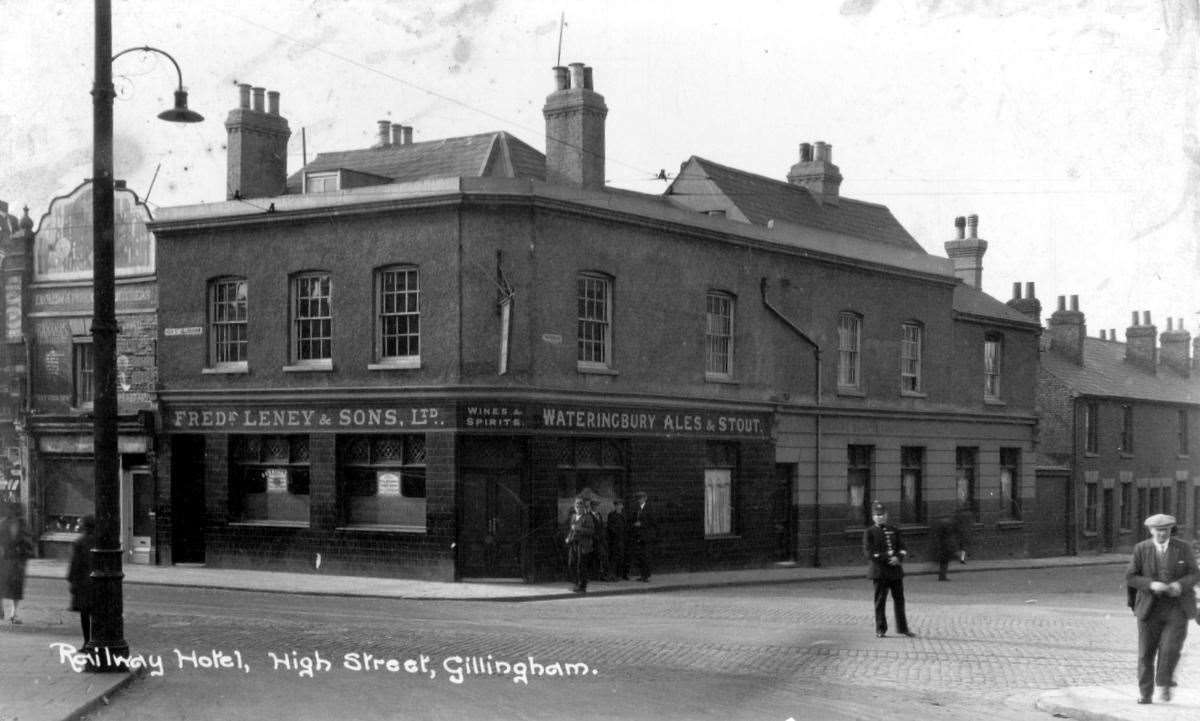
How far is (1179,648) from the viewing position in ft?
41.1

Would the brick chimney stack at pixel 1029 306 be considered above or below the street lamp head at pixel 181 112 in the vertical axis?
below

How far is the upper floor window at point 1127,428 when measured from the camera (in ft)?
150

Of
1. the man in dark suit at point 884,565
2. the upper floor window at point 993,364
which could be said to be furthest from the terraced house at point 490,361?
the man in dark suit at point 884,565

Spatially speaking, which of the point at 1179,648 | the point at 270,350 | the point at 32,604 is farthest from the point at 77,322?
the point at 1179,648

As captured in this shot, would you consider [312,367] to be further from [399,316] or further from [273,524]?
[273,524]

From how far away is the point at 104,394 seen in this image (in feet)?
42.3

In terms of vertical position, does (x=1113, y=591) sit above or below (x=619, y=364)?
below

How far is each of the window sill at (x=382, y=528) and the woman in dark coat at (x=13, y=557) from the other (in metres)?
9.07

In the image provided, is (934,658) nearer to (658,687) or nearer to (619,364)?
Result: (658,687)

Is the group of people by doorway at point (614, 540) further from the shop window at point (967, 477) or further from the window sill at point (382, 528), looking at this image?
the shop window at point (967, 477)

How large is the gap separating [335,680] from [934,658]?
687 cm

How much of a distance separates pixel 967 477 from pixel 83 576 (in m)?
29.2

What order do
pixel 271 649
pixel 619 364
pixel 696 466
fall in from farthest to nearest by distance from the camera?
pixel 696 466, pixel 619 364, pixel 271 649

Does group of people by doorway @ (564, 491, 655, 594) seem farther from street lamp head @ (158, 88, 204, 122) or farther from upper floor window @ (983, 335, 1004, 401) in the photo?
upper floor window @ (983, 335, 1004, 401)
